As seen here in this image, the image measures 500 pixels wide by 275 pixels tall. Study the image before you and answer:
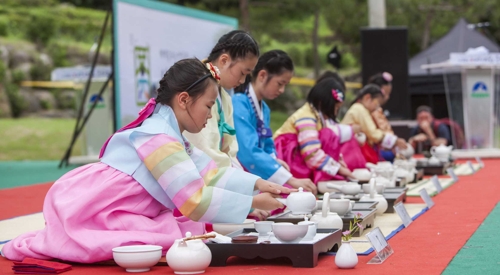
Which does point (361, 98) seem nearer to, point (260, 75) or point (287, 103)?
point (260, 75)

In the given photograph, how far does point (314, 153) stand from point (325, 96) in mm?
491

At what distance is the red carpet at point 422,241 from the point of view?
8.68 ft

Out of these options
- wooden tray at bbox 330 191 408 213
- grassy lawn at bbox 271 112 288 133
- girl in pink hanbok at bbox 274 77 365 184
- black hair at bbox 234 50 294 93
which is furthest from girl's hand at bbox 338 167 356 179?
grassy lawn at bbox 271 112 288 133

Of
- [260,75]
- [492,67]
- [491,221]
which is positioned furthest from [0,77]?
[491,221]

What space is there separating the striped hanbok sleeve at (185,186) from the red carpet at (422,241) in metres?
0.20

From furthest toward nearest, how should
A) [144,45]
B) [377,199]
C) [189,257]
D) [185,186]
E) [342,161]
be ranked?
[144,45]
[342,161]
[377,199]
[185,186]
[189,257]

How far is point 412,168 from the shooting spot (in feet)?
22.2

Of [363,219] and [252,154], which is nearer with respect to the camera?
[363,219]

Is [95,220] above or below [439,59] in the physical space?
above

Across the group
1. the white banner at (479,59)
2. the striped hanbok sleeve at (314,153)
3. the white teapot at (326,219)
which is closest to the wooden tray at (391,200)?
the striped hanbok sleeve at (314,153)

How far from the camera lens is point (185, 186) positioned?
2.81 metres

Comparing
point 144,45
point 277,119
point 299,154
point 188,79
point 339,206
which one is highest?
point 188,79

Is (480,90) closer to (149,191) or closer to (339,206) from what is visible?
(339,206)

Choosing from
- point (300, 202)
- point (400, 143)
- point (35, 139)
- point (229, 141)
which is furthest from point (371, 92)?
point (35, 139)
